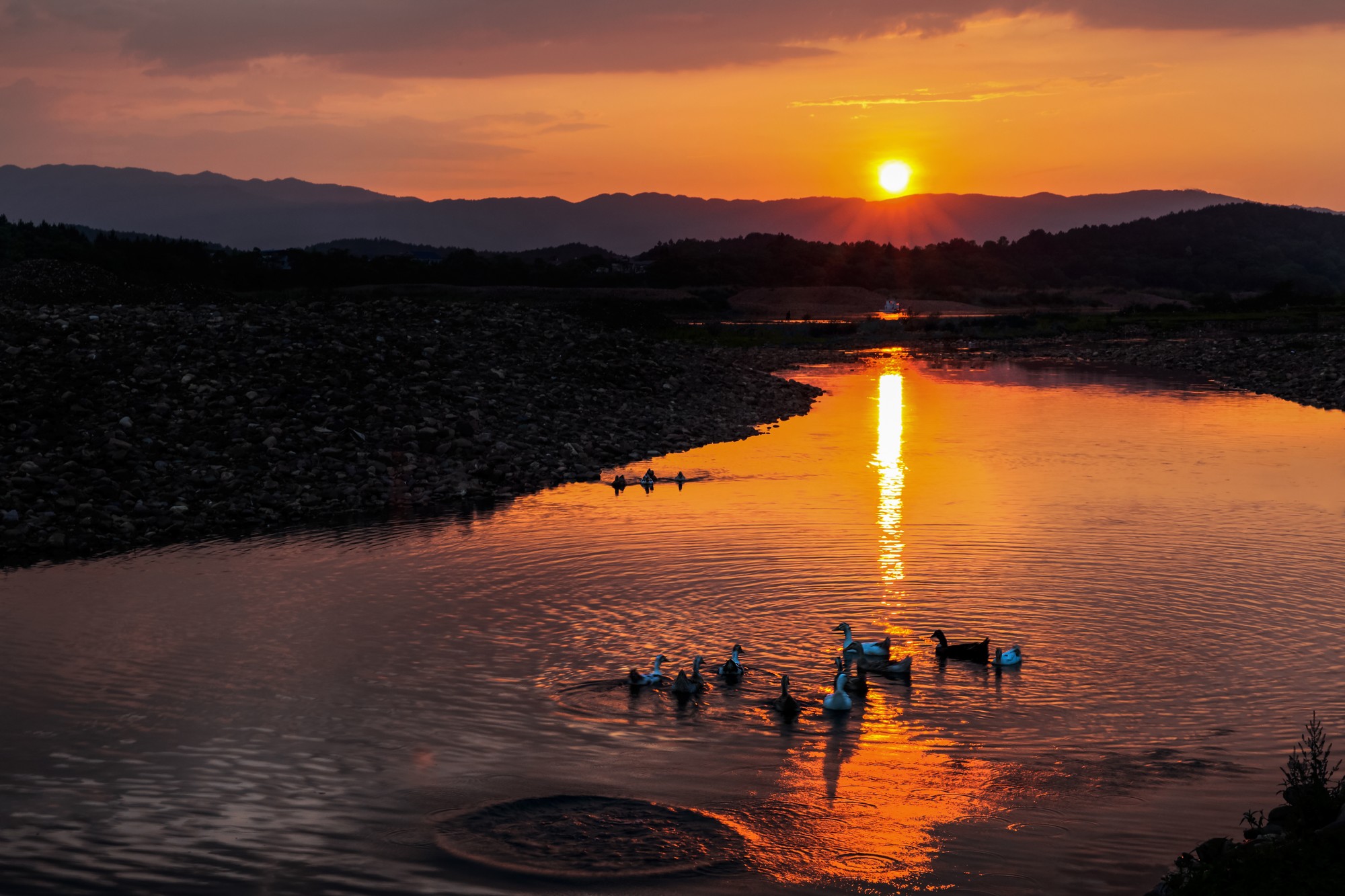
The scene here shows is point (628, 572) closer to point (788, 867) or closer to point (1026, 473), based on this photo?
point (788, 867)

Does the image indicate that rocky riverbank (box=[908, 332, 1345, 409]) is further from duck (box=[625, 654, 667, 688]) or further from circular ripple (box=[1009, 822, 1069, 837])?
circular ripple (box=[1009, 822, 1069, 837])

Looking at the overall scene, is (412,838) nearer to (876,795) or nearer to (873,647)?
(876,795)

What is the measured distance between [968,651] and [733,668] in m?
3.13

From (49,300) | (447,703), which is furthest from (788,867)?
(49,300)

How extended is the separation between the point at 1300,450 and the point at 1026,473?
10.1 meters

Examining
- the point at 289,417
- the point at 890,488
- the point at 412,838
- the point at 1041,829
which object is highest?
the point at 289,417

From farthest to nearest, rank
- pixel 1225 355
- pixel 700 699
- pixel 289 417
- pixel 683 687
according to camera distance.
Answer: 1. pixel 1225 355
2. pixel 289 417
3. pixel 700 699
4. pixel 683 687

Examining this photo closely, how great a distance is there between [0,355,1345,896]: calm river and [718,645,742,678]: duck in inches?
7.6

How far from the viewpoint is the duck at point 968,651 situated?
50.9 ft

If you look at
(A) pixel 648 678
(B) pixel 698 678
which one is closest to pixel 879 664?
(B) pixel 698 678

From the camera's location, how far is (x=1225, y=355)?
70875 mm

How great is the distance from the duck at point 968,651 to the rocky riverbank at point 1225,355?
3931cm

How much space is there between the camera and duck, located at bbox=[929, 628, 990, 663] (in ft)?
50.9

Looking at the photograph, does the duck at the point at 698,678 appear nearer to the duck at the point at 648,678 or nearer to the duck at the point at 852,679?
the duck at the point at 648,678
